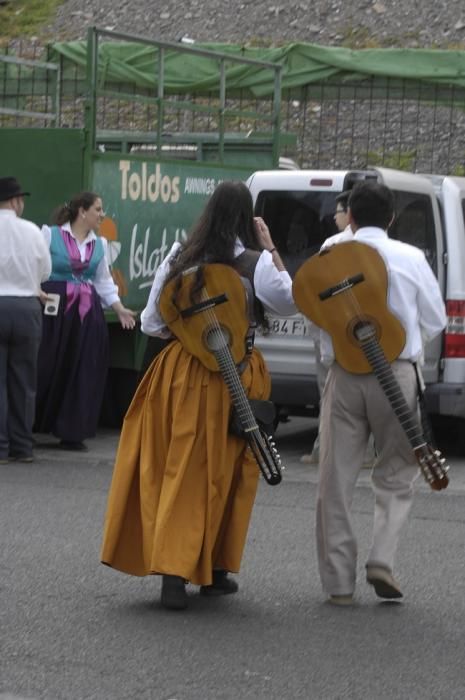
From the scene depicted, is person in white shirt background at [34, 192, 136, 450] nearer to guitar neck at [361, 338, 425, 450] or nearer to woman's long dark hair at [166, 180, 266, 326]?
woman's long dark hair at [166, 180, 266, 326]

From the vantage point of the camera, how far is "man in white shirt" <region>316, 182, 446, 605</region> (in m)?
6.68

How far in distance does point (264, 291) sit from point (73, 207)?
5.00m

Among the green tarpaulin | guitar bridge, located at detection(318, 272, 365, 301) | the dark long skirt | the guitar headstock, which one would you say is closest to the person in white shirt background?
the dark long skirt

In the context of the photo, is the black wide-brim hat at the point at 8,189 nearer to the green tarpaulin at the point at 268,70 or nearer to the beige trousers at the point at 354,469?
the beige trousers at the point at 354,469

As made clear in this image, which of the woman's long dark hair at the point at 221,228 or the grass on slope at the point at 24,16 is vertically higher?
the grass on slope at the point at 24,16

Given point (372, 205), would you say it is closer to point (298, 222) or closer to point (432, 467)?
point (432, 467)

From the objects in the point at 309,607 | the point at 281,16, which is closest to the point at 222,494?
the point at 309,607

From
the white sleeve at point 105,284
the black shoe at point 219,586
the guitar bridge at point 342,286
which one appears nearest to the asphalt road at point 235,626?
the black shoe at point 219,586

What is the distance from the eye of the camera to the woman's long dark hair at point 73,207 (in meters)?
11.4

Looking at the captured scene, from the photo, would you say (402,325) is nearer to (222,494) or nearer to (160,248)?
(222,494)

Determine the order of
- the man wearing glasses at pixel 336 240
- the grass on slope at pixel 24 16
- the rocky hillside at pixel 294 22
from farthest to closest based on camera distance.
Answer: the grass on slope at pixel 24 16 < the rocky hillside at pixel 294 22 < the man wearing glasses at pixel 336 240

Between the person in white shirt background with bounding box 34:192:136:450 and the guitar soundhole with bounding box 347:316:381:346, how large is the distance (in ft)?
16.4

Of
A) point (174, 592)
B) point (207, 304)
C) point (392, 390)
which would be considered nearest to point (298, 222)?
point (207, 304)

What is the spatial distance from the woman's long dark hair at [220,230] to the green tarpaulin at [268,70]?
914 cm
